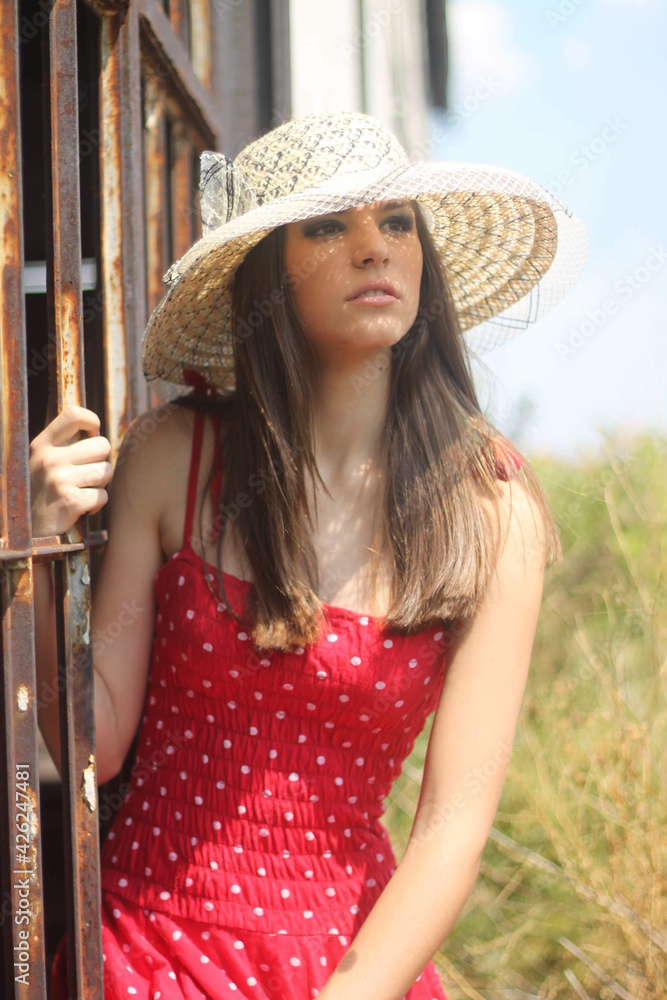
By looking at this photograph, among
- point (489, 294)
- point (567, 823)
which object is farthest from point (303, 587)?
point (567, 823)

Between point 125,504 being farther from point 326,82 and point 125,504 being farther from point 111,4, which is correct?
point 326,82

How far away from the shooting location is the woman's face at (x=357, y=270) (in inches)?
54.1

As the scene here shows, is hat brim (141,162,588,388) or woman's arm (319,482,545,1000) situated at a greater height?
hat brim (141,162,588,388)

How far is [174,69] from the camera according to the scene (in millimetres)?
2045

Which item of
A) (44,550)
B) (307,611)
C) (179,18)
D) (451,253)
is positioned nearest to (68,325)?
(44,550)

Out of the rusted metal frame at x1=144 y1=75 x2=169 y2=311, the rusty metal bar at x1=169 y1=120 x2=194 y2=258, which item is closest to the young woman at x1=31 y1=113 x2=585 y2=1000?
the rusted metal frame at x1=144 y1=75 x2=169 y2=311

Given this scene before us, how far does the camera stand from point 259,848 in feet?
4.56

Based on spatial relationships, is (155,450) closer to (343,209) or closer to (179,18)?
(343,209)

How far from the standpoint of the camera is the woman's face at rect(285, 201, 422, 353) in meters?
1.37

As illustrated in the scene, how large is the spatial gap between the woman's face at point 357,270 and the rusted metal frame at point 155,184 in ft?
2.60

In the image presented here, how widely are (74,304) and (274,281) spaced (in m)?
0.41

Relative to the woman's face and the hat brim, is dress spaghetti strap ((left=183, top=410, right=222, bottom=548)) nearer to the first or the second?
the hat brim

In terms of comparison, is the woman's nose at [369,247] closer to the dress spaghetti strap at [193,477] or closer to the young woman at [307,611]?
Answer: the young woman at [307,611]

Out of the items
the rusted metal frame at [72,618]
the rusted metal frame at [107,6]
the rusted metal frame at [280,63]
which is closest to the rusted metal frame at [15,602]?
the rusted metal frame at [72,618]
